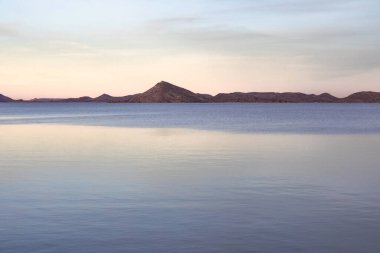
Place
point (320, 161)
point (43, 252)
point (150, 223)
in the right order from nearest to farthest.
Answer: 1. point (43, 252)
2. point (150, 223)
3. point (320, 161)

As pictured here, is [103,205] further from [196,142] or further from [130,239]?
[196,142]

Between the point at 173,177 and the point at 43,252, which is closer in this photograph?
the point at 43,252

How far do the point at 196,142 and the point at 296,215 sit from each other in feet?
91.9

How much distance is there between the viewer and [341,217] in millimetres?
14734

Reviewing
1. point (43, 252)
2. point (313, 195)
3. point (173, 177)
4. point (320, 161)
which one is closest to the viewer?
point (43, 252)

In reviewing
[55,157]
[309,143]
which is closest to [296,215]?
[55,157]

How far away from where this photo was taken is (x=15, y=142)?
42.8m

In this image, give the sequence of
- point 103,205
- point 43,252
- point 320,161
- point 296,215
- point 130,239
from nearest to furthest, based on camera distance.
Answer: point 43,252, point 130,239, point 296,215, point 103,205, point 320,161

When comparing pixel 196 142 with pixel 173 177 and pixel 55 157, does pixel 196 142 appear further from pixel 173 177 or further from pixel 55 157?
pixel 173 177

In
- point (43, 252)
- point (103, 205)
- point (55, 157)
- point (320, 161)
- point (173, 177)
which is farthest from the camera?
point (55, 157)

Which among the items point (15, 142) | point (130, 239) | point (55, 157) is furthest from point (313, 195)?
point (15, 142)

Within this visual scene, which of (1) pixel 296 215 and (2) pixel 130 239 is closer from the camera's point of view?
(2) pixel 130 239

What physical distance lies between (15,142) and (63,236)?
3219 centimetres

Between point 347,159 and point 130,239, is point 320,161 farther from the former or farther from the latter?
point 130,239
